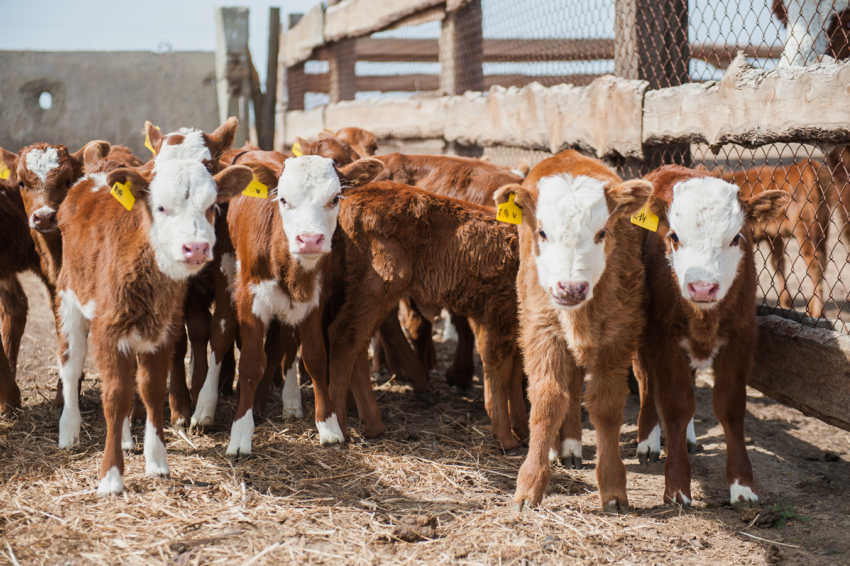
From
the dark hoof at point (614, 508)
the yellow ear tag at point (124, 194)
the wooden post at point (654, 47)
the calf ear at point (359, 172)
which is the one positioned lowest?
the dark hoof at point (614, 508)

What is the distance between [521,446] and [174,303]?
2.38 meters

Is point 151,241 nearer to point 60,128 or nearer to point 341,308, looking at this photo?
point 341,308

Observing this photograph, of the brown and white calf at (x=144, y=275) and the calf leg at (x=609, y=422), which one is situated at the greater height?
the brown and white calf at (x=144, y=275)

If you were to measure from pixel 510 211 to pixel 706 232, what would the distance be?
993mm

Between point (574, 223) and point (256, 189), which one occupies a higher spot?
point (256, 189)


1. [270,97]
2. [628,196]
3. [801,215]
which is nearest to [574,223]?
[628,196]

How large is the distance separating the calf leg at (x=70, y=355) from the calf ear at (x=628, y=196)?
121 inches

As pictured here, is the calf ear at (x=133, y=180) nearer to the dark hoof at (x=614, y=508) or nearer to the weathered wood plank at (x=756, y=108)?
the dark hoof at (x=614, y=508)

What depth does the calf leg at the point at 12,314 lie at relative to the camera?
5.41 m

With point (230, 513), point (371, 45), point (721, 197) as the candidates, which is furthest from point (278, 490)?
point (371, 45)

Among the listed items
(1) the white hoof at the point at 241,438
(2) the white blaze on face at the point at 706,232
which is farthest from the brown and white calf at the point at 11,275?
(2) the white blaze on face at the point at 706,232

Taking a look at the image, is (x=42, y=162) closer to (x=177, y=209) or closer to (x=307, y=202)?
(x=177, y=209)

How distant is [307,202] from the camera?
4.23 m

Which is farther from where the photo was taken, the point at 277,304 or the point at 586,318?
the point at 277,304
